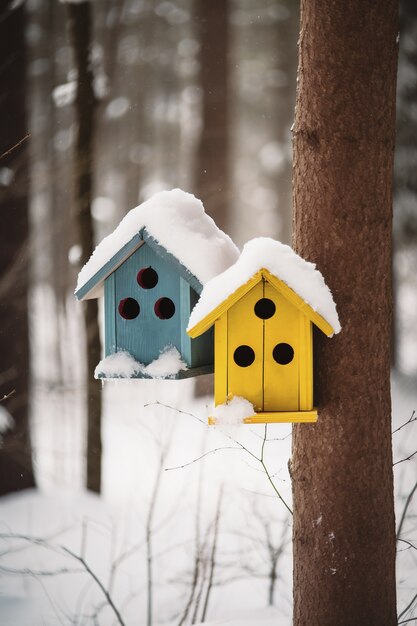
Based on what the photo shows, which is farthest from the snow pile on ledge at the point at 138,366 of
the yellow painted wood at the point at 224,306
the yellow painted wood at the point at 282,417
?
the yellow painted wood at the point at 282,417

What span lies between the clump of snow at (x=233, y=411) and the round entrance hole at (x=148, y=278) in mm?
611

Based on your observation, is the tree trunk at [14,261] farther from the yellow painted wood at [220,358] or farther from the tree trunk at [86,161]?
the yellow painted wood at [220,358]

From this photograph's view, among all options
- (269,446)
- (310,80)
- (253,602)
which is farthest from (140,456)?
(310,80)

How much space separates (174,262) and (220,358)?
39 cm

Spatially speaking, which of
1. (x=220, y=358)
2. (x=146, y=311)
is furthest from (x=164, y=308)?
(x=220, y=358)

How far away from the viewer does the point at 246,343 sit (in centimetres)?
203

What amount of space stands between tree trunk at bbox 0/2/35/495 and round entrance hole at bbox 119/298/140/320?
368 cm

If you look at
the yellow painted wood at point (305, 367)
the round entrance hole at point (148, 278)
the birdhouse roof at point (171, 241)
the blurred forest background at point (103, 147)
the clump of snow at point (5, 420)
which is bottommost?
the clump of snow at point (5, 420)

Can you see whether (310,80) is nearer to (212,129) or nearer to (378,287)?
(378,287)

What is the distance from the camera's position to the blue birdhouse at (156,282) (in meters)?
2.17

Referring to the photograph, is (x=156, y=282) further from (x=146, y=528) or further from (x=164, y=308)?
(x=146, y=528)

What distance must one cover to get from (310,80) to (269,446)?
587cm

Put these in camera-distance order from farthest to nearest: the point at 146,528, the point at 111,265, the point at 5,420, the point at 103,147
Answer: the point at 103,147, the point at 5,420, the point at 146,528, the point at 111,265

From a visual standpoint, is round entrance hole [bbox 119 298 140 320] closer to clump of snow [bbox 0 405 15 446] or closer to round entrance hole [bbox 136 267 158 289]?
round entrance hole [bbox 136 267 158 289]
